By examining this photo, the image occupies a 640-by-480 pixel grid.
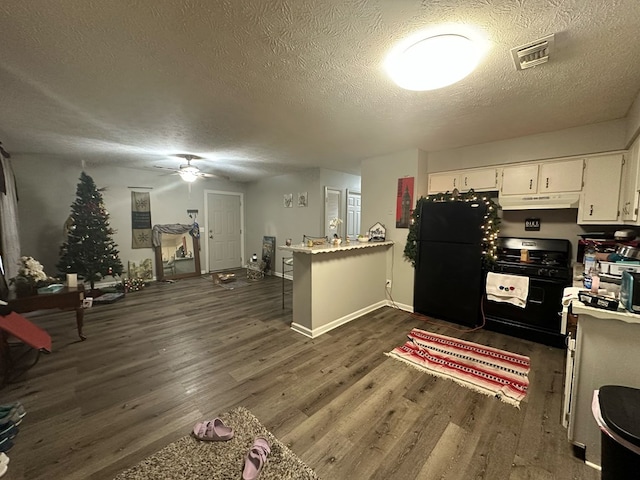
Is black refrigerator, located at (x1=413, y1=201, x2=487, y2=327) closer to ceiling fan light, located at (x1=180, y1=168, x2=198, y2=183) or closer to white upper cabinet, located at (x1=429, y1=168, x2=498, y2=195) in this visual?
white upper cabinet, located at (x1=429, y1=168, x2=498, y2=195)

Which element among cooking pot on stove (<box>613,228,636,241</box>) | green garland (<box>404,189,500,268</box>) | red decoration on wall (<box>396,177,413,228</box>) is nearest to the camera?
cooking pot on stove (<box>613,228,636,241</box>)

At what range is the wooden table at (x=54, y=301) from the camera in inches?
101

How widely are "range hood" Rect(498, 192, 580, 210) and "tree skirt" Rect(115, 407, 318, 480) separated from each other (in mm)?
3497

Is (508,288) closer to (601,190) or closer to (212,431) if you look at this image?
(601,190)

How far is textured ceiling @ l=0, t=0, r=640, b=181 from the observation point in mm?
1322

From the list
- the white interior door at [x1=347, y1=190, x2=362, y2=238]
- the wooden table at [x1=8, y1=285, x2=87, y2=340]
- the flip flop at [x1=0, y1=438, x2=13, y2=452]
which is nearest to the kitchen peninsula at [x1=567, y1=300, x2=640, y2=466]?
the flip flop at [x1=0, y1=438, x2=13, y2=452]

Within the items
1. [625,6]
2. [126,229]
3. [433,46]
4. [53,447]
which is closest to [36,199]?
[126,229]

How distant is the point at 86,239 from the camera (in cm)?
447

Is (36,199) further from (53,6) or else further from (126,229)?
(53,6)

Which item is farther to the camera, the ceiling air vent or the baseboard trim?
the baseboard trim

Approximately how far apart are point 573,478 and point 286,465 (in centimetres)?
161

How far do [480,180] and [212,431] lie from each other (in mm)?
4026

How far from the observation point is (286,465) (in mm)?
1479

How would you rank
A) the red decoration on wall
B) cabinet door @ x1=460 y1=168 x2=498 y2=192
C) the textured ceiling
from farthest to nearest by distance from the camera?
the red decoration on wall < cabinet door @ x1=460 y1=168 x2=498 y2=192 < the textured ceiling
